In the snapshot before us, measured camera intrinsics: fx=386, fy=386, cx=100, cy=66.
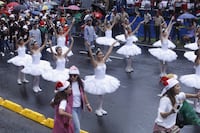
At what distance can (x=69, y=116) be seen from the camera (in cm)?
774

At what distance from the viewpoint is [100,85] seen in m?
11.7

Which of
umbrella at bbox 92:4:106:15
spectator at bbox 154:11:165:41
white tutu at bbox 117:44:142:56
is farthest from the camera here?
umbrella at bbox 92:4:106:15

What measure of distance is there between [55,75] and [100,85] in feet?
8.41

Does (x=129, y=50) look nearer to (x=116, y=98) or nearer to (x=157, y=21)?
(x=116, y=98)

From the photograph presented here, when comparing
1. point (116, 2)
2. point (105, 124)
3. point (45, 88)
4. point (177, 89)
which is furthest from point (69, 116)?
Result: point (116, 2)

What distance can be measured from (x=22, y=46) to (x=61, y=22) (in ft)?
26.6

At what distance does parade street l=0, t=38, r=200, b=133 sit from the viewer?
11.0 metres

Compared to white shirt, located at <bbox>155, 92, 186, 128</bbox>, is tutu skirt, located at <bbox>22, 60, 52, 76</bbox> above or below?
below

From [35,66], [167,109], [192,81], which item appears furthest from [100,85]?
[167,109]

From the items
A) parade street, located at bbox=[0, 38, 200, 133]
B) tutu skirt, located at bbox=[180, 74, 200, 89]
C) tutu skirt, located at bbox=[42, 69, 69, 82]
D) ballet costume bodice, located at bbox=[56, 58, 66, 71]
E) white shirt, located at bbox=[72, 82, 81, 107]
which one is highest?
Result: white shirt, located at bbox=[72, 82, 81, 107]

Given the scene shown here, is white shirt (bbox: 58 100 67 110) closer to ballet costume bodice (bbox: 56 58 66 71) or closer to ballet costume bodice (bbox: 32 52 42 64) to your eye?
ballet costume bodice (bbox: 56 58 66 71)

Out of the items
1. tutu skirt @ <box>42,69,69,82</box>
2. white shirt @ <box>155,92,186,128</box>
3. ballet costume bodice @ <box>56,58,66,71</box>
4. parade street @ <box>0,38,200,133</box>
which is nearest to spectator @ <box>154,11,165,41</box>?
parade street @ <box>0,38,200,133</box>

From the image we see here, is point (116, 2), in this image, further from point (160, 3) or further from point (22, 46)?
point (22, 46)

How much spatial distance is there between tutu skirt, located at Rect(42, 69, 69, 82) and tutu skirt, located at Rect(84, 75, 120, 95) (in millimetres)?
1767
